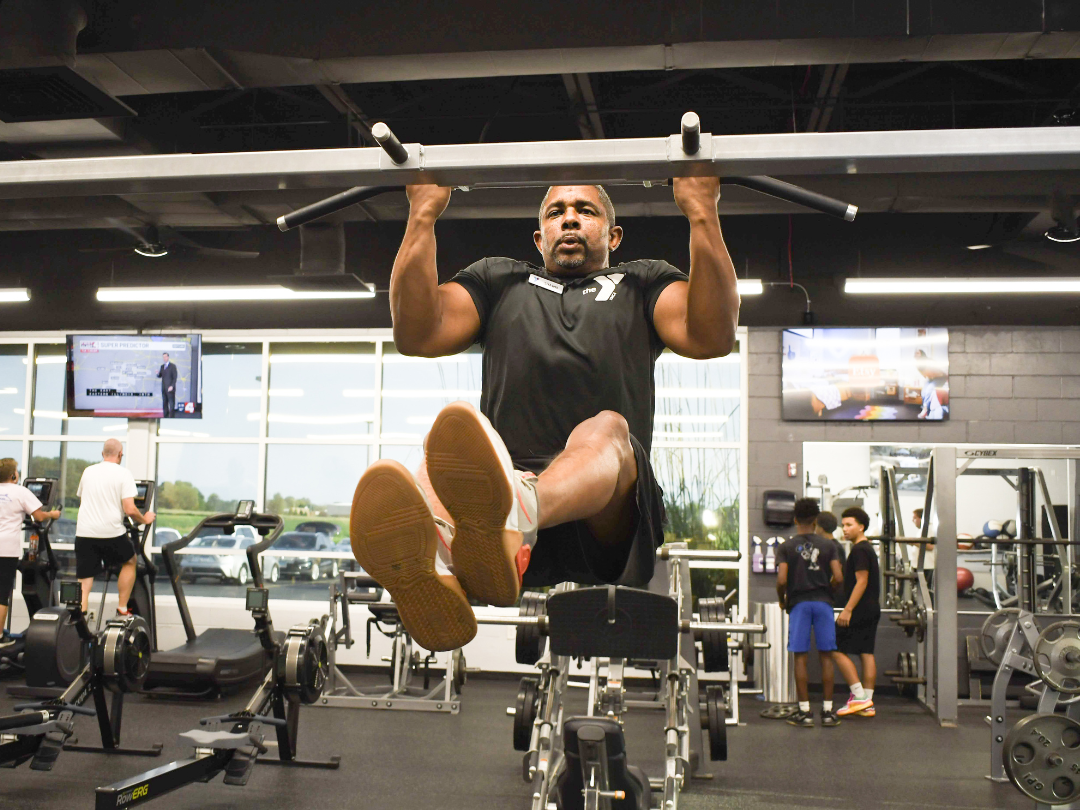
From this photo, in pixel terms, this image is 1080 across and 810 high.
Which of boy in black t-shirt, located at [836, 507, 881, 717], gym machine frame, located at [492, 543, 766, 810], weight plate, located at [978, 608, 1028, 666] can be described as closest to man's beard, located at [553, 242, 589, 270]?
gym machine frame, located at [492, 543, 766, 810]

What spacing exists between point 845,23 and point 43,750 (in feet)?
17.1

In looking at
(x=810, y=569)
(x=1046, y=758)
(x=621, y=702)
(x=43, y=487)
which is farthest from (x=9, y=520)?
(x=1046, y=758)

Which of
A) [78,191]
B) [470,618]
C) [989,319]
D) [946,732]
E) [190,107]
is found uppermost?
[190,107]

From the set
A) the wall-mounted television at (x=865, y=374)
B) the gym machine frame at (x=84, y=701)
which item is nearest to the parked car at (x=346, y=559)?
the gym machine frame at (x=84, y=701)

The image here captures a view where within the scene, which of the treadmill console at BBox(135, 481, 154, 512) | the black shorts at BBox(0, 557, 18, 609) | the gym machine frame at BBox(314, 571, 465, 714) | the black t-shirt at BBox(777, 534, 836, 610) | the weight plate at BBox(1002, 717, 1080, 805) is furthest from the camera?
the treadmill console at BBox(135, 481, 154, 512)

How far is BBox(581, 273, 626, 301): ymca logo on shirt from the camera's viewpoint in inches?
72.6

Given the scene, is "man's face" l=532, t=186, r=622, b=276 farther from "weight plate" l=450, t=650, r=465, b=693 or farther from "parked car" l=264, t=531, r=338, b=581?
"parked car" l=264, t=531, r=338, b=581

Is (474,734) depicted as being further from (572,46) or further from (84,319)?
(84,319)

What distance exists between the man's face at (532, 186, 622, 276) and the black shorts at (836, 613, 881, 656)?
5570 millimetres

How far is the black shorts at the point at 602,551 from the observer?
1768 mm

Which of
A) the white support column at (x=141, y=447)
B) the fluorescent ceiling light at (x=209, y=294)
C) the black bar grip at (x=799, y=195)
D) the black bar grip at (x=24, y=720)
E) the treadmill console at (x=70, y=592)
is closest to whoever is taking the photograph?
the black bar grip at (x=799, y=195)

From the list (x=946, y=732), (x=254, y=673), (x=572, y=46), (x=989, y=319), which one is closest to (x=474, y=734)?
(x=254, y=673)

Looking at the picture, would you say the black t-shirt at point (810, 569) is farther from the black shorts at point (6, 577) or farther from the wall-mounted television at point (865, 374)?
the black shorts at point (6, 577)

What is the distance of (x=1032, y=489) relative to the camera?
6840mm
